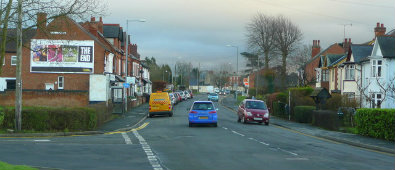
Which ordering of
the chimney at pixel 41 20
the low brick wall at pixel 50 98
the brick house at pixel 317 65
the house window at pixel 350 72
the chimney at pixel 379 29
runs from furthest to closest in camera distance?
the brick house at pixel 317 65
the chimney at pixel 379 29
the house window at pixel 350 72
the low brick wall at pixel 50 98
the chimney at pixel 41 20

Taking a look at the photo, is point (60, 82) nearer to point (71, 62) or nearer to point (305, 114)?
point (71, 62)

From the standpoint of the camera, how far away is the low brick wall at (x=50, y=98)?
1531 inches

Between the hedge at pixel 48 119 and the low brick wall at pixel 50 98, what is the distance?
17486 mm

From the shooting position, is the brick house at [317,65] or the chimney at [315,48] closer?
the brick house at [317,65]

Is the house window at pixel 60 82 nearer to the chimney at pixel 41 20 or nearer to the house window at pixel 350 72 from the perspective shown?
the chimney at pixel 41 20

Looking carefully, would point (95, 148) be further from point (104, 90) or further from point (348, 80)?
point (348, 80)

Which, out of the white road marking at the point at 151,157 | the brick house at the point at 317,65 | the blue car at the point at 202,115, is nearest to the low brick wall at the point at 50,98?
the blue car at the point at 202,115

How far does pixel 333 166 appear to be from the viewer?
38.3 ft

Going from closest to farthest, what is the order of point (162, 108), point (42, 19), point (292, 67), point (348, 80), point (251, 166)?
point (251, 166)
point (42, 19)
point (162, 108)
point (348, 80)
point (292, 67)

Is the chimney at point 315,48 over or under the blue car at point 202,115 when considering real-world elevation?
over

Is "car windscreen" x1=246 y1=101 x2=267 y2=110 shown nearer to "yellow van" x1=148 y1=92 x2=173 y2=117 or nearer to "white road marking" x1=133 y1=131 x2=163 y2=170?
"yellow van" x1=148 y1=92 x2=173 y2=117

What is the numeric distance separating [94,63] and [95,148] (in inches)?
1255

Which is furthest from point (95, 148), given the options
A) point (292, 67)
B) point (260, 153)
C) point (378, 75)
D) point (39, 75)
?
point (292, 67)

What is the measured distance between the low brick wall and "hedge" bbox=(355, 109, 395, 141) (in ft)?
79.3
